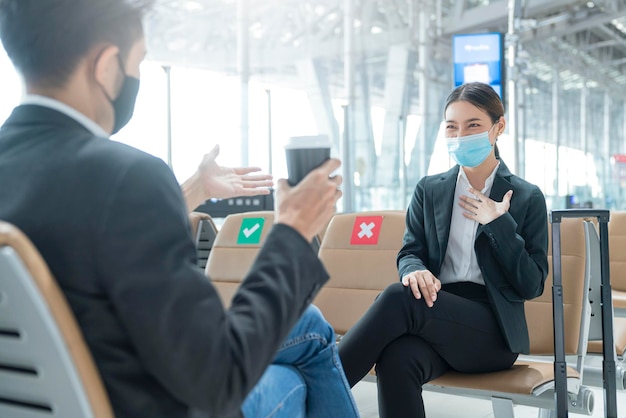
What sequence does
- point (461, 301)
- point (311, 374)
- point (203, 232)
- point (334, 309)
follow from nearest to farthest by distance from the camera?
point (311, 374)
point (461, 301)
point (334, 309)
point (203, 232)

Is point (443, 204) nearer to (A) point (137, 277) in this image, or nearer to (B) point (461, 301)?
(B) point (461, 301)

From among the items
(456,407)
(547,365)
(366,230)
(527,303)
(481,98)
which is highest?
(481,98)

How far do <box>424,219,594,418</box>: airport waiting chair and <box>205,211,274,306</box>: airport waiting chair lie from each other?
3.69 feet

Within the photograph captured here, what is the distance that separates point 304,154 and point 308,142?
0.06 feet

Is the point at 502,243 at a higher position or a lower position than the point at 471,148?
lower

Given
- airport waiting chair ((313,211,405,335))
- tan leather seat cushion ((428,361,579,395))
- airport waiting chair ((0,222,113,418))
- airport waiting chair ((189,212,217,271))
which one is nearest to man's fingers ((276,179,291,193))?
airport waiting chair ((0,222,113,418))

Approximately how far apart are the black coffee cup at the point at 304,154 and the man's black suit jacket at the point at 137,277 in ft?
0.47

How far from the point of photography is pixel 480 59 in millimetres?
7305

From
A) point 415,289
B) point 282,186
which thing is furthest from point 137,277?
point 415,289

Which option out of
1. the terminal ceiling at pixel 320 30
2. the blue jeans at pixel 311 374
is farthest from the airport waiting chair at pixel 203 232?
the terminal ceiling at pixel 320 30

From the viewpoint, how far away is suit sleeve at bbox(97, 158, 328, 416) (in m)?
0.75

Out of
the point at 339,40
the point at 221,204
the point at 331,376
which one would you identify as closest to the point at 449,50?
the point at 339,40

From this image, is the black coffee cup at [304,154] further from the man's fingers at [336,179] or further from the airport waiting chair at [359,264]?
the airport waiting chair at [359,264]

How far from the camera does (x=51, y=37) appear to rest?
2.84 ft
